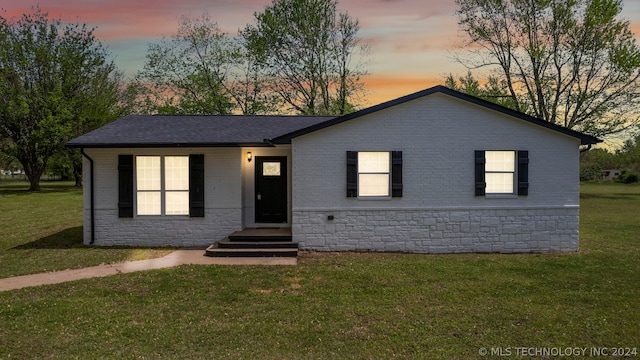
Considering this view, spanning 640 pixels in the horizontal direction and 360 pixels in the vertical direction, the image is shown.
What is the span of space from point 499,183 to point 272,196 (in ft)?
21.9

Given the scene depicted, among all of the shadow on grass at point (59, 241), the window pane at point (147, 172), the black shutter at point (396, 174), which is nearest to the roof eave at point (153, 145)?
the window pane at point (147, 172)

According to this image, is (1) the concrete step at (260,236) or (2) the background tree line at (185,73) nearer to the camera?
(1) the concrete step at (260,236)

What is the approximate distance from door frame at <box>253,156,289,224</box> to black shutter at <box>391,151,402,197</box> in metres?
3.33

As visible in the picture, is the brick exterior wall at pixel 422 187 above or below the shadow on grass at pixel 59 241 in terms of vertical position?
above

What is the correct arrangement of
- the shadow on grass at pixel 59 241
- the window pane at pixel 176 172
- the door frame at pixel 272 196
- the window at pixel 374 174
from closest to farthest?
the window at pixel 374 174
the shadow on grass at pixel 59 241
the window pane at pixel 176 172
the door frame at pixel 272 196

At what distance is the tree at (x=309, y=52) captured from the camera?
30859mm

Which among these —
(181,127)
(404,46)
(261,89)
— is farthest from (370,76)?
(181,127)

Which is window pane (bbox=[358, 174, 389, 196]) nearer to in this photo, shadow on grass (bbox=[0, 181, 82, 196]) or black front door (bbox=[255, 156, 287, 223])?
black front door (bbox=[255, 156, 287, 223])

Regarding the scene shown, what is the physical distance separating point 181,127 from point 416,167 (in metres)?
7.63

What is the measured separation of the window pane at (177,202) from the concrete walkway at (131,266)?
1365 mm

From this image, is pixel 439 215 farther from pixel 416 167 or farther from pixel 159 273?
pixel 159 273

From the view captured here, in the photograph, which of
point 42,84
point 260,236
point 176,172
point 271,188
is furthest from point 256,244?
point 42,84

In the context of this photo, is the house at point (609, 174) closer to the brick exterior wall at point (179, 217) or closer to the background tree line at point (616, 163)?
the background tree line at point (616, 163)

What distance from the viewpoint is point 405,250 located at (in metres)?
10.7
